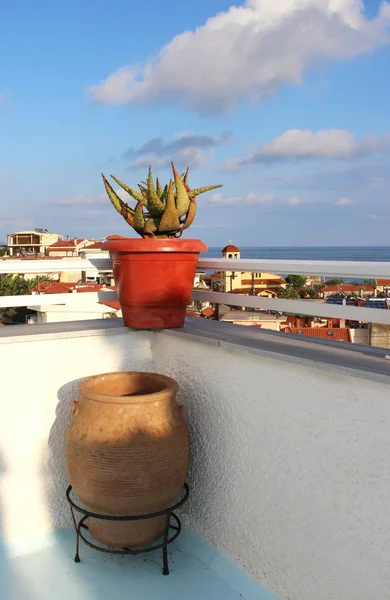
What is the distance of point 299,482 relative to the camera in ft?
4.93

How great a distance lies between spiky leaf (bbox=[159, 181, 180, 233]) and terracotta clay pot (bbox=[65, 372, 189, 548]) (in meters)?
0.70

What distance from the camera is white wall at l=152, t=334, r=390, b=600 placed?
1299 millimetres

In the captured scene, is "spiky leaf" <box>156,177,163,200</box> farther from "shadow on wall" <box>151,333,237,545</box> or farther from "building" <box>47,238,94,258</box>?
"building" <box>47,238,94,258</box>

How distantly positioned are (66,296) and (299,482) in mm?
1219

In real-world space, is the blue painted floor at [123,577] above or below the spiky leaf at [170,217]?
below

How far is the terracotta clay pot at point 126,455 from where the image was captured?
1.62m

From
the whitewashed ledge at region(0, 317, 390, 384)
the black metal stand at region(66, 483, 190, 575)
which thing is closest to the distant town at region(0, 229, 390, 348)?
the whitewashed ledge at region(0, 317, 390, 384)

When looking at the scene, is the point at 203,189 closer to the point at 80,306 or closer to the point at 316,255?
the point at 80,306

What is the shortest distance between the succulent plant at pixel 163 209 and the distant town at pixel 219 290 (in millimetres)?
203

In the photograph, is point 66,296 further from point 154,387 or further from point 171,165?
point 171,165

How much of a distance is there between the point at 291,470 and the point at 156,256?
3.08 feet

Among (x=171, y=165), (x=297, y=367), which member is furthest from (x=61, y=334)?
(x=297, y=367)

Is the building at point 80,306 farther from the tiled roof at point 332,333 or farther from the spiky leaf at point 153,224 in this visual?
the tiled roof at point 332,333

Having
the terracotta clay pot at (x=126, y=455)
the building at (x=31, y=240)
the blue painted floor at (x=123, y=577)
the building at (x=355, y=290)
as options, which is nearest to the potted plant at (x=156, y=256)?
the terracotta clay pot at (x=126, y=455)
